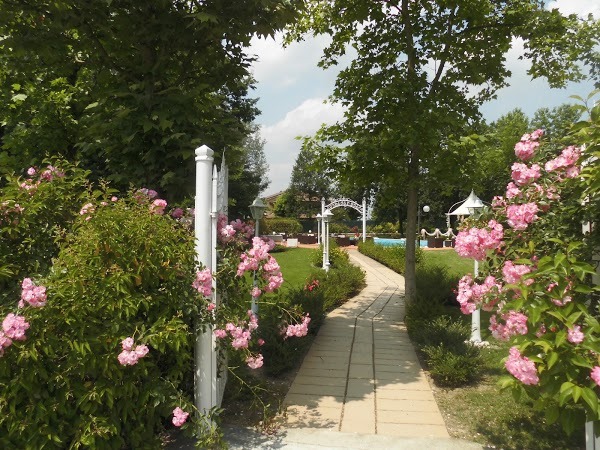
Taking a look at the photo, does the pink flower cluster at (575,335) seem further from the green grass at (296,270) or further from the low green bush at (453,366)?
the green grass at (296,270)

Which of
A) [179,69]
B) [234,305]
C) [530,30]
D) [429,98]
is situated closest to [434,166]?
[429,98]

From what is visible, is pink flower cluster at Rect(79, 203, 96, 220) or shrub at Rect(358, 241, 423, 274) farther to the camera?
shrub at Rect(358, 241, 423, 274)

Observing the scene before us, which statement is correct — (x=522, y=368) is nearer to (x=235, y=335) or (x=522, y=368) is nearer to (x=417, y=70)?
(x=235, y=335)

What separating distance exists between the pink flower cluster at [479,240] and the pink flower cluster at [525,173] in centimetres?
33

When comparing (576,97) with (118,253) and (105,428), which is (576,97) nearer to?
(118,253)

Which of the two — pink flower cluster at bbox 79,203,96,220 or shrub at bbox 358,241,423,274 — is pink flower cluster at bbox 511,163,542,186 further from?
shrub at bbox 358,241,423,274

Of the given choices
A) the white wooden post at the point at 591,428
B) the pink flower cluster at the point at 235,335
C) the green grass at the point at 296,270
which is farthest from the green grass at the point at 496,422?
the green grass at the point at 296,270

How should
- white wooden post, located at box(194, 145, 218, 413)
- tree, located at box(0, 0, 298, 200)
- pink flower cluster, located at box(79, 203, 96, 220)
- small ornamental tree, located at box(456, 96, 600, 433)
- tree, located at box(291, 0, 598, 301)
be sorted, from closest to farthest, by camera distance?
small ornamental tree, located at box(456, 96, 600, 433) → pink flower cluster, located at box(79, 203, 96, 220) → white wooden post, located at box(194, 145, 218, 413) → tree, located at box(0, 0, 298, 200) → tree, located at box(291, 0, 598, 301)

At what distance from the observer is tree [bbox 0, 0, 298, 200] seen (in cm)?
446

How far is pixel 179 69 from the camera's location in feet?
16.9

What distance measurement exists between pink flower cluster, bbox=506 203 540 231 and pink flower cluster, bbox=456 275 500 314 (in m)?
0.43

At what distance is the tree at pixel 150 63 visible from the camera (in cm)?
446

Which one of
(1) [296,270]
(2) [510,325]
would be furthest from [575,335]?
(1) [296,270]

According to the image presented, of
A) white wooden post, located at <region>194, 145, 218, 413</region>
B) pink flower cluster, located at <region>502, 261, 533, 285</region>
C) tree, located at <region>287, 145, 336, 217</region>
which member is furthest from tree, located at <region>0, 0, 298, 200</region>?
tree, located at <region>287, 145, 336, 217</region>
